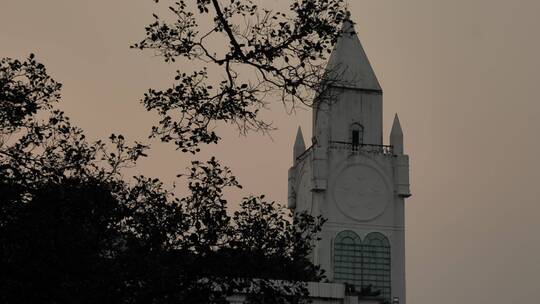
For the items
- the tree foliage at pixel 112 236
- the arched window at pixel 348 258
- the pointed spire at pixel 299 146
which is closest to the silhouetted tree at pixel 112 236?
the tree foliage at pixel 112 236

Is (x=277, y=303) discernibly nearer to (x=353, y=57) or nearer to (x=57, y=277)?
(x=57, y=277)

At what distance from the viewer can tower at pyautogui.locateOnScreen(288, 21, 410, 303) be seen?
66.5 meters

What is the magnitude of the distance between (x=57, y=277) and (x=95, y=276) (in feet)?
1.65

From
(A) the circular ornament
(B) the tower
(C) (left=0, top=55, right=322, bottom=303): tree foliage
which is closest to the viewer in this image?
(C) (left=0, top=55, right=322, bottom=303): tree foliage

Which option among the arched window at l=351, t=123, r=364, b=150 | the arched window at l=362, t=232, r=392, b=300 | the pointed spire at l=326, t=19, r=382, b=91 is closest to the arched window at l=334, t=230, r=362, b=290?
the arched window at l=362, t=232, r=392, b=300

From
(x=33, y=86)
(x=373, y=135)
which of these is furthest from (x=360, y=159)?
(x=33, y=86)

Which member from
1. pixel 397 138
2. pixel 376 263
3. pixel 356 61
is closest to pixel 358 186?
pixel 397 138

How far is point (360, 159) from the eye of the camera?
226 ft

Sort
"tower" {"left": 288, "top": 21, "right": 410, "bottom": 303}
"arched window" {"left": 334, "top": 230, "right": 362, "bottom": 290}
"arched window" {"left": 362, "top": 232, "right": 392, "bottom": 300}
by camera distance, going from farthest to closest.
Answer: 1. "tower" {"left": 288, "top": 21, "right": 410, "bottom": 303}
2. "arched window" {"left": 362, "top": 232, "right": 392, "bottom": 300}
3. "arched window" {"left": 334, "top": 230, "right": 362, "bottom": 290}

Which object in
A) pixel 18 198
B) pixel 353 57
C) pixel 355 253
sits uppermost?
pixel 353 57

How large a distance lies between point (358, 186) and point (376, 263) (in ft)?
17.0

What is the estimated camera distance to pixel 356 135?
6950cm

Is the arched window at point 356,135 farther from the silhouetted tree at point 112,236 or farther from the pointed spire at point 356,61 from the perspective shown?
the silhouetted tree at point 112,236

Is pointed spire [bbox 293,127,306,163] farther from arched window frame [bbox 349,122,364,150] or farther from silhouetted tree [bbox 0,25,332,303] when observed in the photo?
silhouetted tree [bbox 0,25,332,303]
